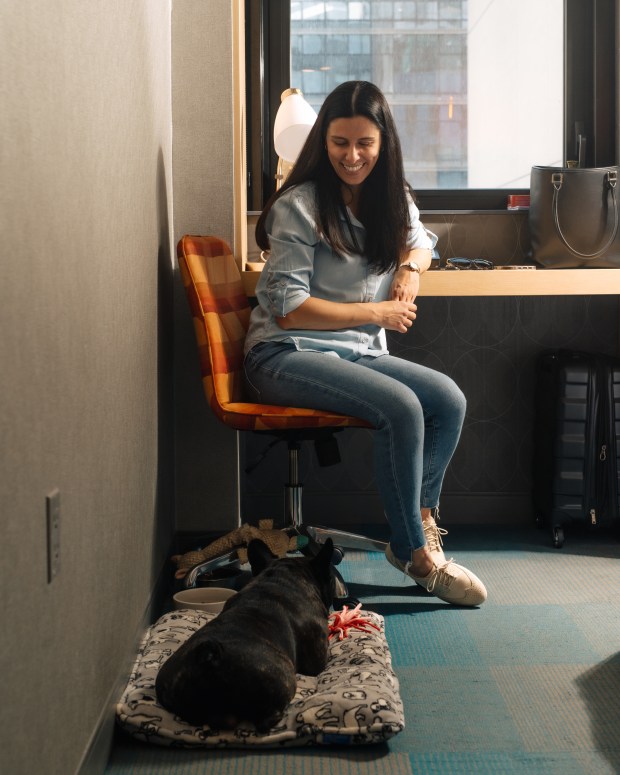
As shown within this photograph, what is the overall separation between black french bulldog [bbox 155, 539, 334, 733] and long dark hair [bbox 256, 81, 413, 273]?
0.93 meters

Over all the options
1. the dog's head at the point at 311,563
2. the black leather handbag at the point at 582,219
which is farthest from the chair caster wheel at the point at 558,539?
the dog's head at the point at 311,563

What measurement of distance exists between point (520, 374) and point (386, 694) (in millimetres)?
1674

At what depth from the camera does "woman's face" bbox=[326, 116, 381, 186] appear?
7.19ft

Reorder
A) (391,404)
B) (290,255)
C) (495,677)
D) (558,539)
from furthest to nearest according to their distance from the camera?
(558,539) < (290,255) < (391,404) < (495,677)

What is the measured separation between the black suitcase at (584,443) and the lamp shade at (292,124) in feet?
3.33

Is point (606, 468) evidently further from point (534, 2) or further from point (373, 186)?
point (534, 2)

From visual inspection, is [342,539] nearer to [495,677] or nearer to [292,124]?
[495,677]

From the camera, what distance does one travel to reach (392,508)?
6.82 ft

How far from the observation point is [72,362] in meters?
1.20

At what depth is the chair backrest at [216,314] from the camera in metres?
2.19

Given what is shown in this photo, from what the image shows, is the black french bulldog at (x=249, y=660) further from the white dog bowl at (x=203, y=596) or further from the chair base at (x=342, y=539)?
the chair base at (x=342, y=539)

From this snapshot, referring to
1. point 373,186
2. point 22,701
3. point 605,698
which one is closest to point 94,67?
point 22,701

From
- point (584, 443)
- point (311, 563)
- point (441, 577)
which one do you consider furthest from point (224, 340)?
point (584, 443)

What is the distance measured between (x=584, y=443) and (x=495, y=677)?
111 centimetres
